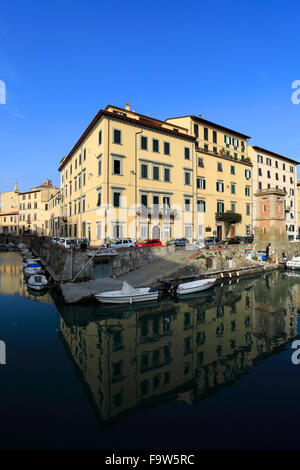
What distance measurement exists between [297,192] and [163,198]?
46.5 meters

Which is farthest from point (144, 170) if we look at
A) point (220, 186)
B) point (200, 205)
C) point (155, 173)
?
point (220, 186)

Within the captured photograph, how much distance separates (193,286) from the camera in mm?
26188

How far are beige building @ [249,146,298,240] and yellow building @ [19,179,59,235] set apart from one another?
6144cm

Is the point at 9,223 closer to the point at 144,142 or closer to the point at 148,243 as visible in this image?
the point at 144,142

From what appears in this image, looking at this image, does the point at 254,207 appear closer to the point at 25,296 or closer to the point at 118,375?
the point at 25,296

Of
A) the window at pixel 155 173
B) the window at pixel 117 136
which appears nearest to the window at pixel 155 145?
the window at pixel 155 173

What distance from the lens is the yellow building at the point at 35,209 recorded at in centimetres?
8494

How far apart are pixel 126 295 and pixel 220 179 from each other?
3198 centimetres

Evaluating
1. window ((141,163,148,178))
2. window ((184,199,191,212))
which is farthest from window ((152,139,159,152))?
window ((184,199,191,212))

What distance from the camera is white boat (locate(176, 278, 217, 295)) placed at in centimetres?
2545

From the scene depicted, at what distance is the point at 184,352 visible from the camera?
547 inches

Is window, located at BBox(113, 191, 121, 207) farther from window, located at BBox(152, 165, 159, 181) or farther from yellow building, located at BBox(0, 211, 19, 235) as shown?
yellow building, located at BBox(0, 211, 19, 235)
